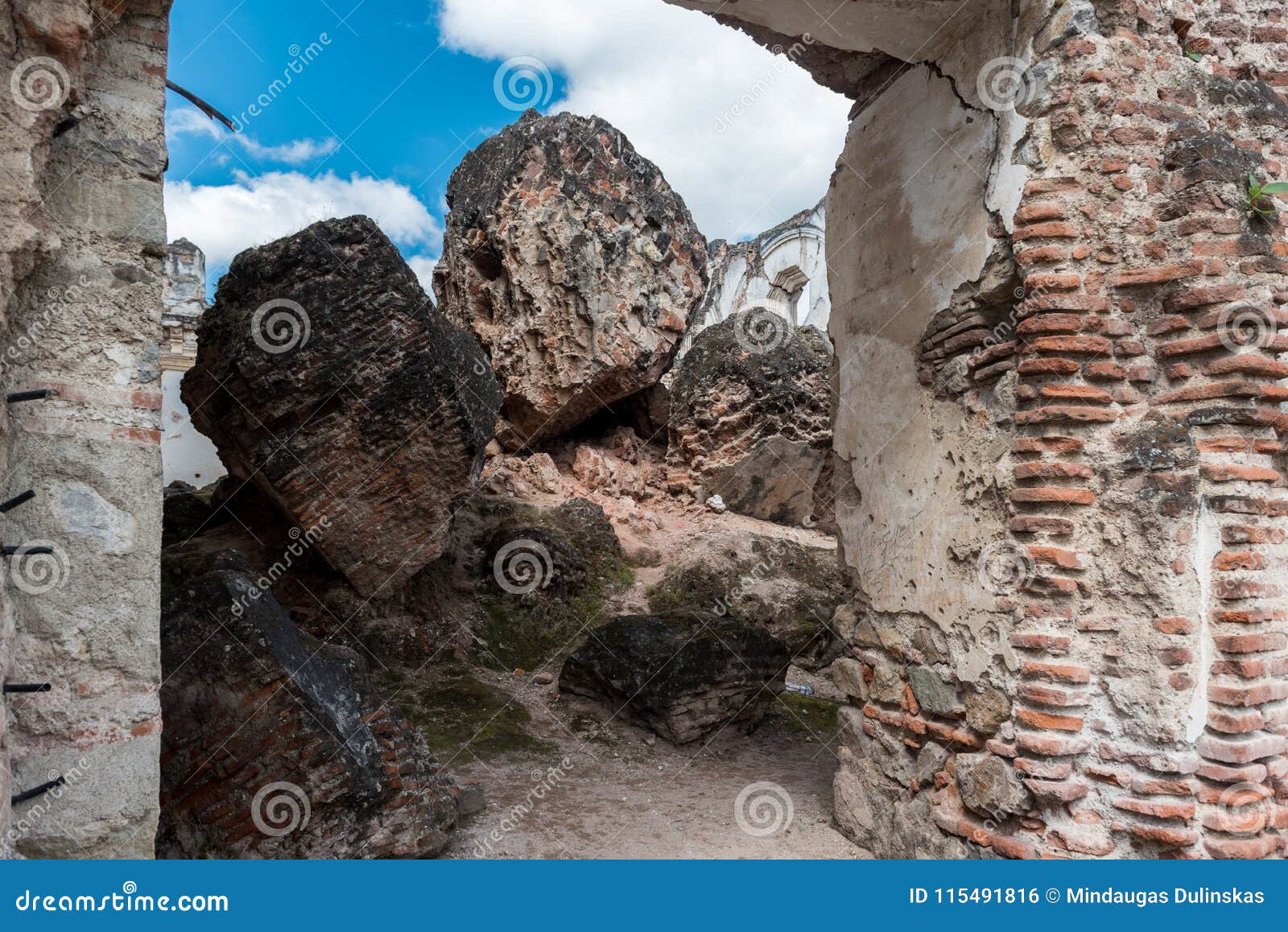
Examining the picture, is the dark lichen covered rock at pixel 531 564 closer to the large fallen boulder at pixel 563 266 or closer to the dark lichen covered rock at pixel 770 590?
the dark lichen covered rock at pixel 770 590

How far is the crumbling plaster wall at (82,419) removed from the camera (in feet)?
7.31

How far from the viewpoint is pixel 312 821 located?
3508 millimetres

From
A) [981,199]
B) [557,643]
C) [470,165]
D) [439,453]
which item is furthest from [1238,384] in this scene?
[470,165]

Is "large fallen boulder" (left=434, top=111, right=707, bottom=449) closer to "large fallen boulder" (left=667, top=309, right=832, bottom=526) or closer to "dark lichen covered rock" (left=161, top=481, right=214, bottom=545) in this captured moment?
"large fallen boulder" (left=667, top=309, right=832, bottom=526)

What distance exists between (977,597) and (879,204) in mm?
1872

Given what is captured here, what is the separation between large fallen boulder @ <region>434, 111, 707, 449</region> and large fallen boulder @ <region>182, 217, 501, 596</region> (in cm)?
401

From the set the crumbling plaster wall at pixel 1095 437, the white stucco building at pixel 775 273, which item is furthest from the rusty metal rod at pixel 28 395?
the white stucco building at pixel 775 273

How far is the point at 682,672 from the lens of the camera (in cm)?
595

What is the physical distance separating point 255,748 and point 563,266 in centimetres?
788

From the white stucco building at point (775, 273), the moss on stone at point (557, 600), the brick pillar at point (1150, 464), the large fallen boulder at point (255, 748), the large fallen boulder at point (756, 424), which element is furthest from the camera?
the white stucco building at point (775, 273)

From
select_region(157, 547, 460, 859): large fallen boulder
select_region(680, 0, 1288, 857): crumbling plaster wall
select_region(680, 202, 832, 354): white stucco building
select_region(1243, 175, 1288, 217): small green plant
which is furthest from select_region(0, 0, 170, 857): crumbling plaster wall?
select_region(680, 202, 832, 354): white stucco building

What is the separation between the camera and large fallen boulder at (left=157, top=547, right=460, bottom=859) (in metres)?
3.38

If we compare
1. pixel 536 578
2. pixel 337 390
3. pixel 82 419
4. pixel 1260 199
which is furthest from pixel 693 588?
pixel 82 419

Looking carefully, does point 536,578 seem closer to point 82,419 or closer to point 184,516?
point 184,516
